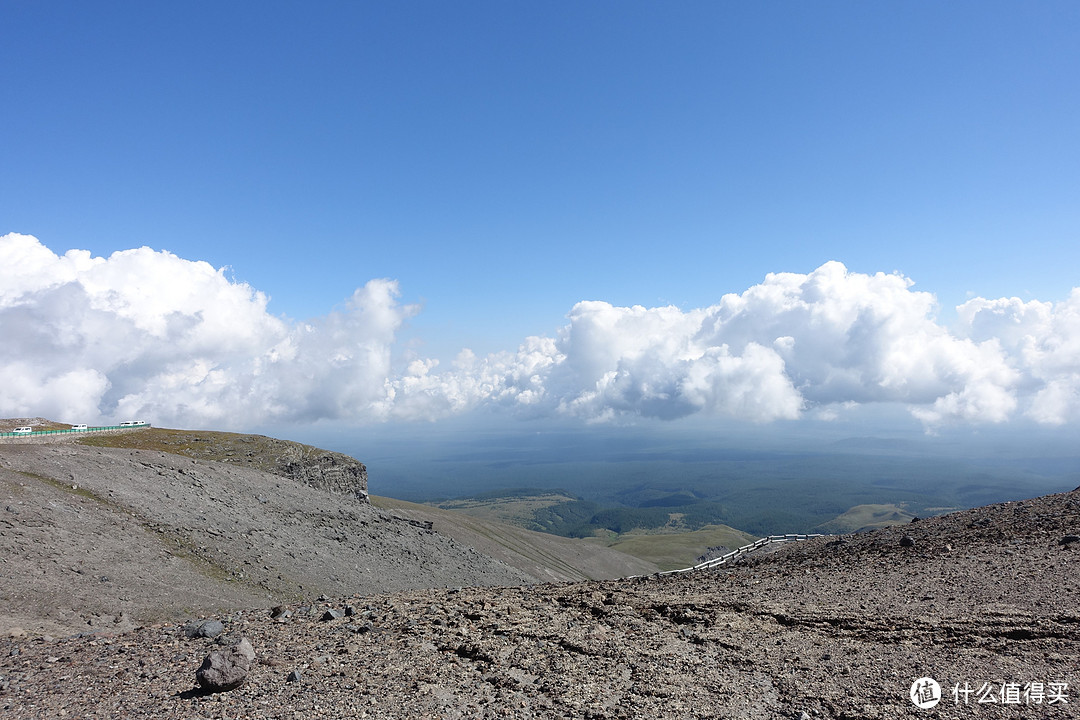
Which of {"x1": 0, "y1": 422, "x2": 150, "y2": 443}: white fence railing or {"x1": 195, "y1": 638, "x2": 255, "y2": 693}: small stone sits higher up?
{"x1": 0, "y1": 422, "x2": 150, "y2": 443}: white fence railing

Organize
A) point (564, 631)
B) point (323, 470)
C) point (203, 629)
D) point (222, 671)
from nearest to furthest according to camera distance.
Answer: point (222, 671)
point (203, 629)
point (564, 631)
point (323, 470)

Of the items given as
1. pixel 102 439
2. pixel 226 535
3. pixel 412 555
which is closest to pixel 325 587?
pixel 226 535

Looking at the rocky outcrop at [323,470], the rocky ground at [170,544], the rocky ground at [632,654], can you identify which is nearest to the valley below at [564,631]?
the rocky ground at [632,654]

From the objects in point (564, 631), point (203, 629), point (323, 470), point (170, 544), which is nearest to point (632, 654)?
point (564, 631)

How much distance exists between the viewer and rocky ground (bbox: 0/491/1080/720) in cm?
974

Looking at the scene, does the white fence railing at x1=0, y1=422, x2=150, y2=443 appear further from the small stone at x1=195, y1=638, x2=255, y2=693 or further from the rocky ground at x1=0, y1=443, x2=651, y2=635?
the small stone at x1=195, y1=638, x2=255, y2=693

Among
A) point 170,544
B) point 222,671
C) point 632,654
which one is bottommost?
point 170,544

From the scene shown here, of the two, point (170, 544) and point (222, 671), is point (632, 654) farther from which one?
point (170, 544)

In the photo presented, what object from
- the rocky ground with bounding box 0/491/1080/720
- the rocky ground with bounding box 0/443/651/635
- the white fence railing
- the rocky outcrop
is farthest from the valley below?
the rocky outcrop

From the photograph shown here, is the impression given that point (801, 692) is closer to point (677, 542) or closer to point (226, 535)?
point (226, 535)

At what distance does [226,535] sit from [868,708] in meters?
33.0

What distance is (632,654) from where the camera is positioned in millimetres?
12352

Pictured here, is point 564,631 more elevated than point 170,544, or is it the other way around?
point 564,631

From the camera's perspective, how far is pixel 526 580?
5506 centimetres
